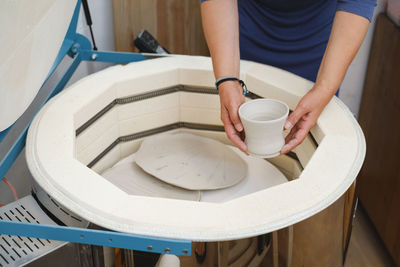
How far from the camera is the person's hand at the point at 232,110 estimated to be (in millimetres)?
1017

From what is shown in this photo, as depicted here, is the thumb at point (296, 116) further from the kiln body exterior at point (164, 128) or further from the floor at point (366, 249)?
the floor at point (366, 249)

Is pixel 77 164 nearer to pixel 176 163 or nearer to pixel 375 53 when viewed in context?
pixel 176 163

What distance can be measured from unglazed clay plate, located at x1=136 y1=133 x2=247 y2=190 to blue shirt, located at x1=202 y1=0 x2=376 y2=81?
32 cm

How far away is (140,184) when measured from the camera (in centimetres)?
113

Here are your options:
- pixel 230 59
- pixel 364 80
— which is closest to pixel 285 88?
pixel 230 59

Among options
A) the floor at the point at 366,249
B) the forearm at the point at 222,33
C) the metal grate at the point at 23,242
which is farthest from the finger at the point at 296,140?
the floor at the point at 366,249

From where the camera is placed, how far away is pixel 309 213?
77cm

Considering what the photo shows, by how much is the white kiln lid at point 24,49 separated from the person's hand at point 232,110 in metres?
0.41

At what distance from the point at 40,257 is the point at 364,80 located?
1.62m

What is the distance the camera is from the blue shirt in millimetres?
1297

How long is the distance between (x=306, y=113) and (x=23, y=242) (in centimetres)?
63

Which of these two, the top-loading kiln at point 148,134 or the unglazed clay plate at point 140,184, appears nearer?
the top-loading kiln at point 148,134

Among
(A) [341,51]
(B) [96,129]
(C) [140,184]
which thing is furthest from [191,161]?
(A) [341,51]

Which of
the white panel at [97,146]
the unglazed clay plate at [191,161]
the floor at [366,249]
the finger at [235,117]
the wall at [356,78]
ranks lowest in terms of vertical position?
the floor at [366,249]
